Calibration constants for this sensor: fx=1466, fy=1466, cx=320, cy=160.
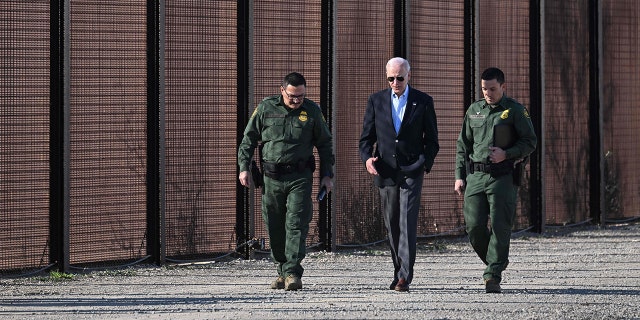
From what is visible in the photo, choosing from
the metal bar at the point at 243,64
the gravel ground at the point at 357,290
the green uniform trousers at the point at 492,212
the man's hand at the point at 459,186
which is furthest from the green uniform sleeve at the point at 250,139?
the metal bar at the point at 243,64

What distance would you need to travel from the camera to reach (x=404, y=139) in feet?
37.8

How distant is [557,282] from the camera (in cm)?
1234

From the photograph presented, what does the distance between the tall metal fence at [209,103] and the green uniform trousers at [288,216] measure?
2178 mm

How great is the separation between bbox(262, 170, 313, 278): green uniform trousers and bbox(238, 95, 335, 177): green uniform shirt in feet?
0.59

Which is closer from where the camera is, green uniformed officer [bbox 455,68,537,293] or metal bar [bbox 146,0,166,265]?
green uniformed officer [bbox 455,68,537,293]

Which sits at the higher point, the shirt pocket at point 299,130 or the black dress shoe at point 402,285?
the shirt pocket at point 299,130

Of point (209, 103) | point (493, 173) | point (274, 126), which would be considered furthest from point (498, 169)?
point (209, 103)

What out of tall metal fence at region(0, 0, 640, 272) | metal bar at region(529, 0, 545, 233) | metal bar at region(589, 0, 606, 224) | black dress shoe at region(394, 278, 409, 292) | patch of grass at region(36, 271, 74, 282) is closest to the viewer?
black dress shoe at region(394, 278, 409, 292)

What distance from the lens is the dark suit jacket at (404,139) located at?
11484 millimetres

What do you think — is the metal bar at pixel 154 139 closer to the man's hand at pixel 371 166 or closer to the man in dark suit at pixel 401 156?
the man in dark suit at pixel 401 156

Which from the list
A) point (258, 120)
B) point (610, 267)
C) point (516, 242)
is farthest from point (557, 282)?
point (516, 242)

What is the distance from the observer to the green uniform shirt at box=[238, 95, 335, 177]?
11586mm

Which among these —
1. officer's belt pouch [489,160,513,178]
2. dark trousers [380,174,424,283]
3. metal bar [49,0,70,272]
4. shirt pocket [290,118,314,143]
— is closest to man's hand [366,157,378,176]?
dark trousers [380,174,424,283]

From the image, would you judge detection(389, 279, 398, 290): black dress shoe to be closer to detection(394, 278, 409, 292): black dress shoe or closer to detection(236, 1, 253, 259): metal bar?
detection(394, 278, 409, 292): black dress shoe
